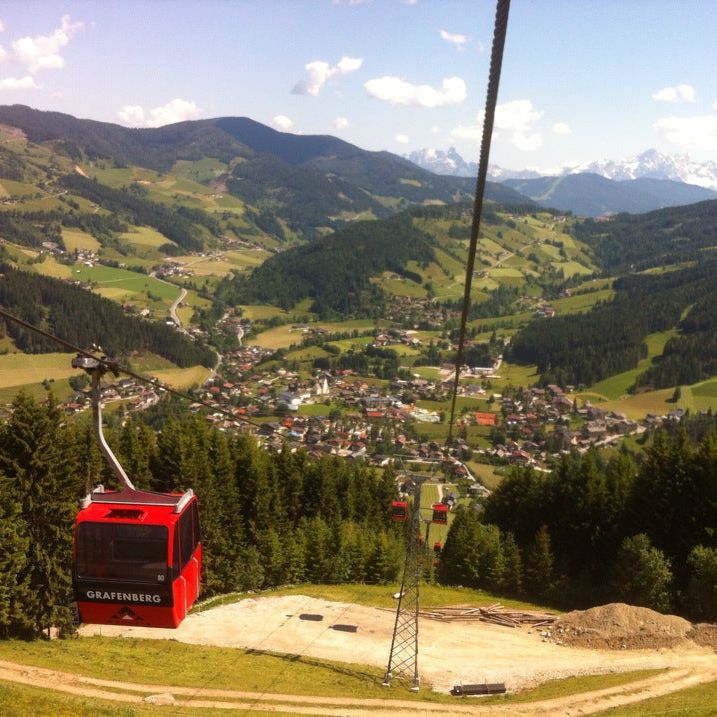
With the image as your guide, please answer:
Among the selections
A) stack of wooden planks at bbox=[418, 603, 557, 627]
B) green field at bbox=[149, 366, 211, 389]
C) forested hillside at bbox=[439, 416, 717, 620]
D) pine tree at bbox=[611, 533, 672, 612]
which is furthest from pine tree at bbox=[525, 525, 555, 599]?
green field at bbox=[149, 366, 211, 389]

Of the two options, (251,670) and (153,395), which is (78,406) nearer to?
(153,395)

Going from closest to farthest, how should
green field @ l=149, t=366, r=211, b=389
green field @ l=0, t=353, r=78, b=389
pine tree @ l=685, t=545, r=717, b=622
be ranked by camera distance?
pine tree @ l=685, t=545, r=717, b=622 → green field @ l=0, t=353, r=78, b=389 → green field @ l=149, t=366, r=211, b=389

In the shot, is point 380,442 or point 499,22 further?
point 380,442

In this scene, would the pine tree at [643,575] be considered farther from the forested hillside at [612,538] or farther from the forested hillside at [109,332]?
the forested hillside at [109,332]

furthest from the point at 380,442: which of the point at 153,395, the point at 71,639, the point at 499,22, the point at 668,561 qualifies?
the point at 499,22

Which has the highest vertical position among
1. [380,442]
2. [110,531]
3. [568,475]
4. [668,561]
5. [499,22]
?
[499,22]

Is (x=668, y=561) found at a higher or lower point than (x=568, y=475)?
lower

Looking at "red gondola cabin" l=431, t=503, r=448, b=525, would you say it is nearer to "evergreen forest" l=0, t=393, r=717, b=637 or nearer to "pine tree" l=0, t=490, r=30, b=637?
"evergreen forest" l=0, t=393, r=717, b=637
